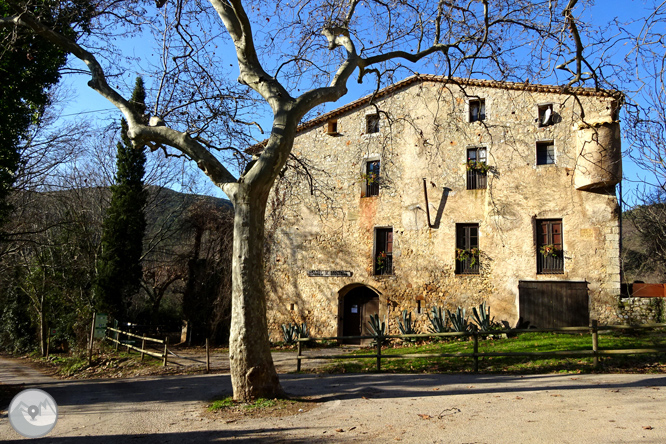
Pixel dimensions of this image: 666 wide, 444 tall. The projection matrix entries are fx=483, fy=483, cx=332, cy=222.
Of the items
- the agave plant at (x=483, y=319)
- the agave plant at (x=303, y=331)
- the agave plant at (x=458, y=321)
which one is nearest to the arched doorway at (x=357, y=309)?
the agave plant at (x=303, y=331)

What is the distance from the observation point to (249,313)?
698 cm

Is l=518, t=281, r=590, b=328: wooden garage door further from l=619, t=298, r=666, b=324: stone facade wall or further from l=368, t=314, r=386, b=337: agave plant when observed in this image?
l=368, t=314, r=386, b=337: agave plant

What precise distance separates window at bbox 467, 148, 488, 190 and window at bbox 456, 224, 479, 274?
143 cm

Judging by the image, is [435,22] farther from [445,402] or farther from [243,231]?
[445,402]

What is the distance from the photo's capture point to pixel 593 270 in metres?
15.4

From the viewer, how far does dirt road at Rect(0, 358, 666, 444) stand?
5289mm

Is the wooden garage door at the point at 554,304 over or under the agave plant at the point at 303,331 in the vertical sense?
over

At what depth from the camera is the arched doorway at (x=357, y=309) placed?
18172mm

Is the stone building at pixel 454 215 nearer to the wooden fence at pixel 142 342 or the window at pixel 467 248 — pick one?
the window at pixel 467 248

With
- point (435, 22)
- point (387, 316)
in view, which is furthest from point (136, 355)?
point (435, 22)

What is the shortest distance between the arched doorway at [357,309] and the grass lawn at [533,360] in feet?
10.5

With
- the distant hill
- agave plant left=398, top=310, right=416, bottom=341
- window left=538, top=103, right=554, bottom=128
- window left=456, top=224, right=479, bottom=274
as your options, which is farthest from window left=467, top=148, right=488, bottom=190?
the distant hill

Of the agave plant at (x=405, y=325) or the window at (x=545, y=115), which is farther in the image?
the agave plant at (x=405, y=325)

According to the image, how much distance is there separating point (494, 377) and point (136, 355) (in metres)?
10.9
